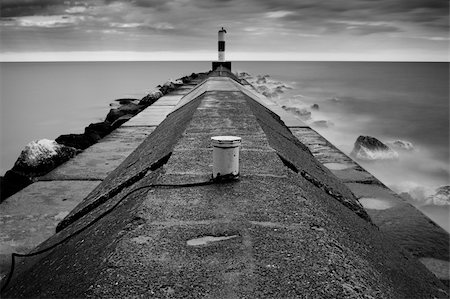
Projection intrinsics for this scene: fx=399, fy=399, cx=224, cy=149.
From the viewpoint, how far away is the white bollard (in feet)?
6.19

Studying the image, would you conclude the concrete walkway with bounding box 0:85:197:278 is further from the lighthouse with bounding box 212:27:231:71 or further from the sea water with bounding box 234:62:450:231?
the lighthouse with bounding box 212:27:231:71

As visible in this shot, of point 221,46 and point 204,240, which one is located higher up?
point 221,46

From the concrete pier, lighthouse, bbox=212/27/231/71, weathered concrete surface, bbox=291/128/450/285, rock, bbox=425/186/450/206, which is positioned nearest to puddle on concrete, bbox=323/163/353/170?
weathered concrete surface, bbox=291/128/450/285

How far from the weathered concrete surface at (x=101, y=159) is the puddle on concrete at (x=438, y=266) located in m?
2.73

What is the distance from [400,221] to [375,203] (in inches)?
13.9

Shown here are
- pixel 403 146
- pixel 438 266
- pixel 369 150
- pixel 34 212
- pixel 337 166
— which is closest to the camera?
pixel 438 266

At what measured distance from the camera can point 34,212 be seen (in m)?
2.94

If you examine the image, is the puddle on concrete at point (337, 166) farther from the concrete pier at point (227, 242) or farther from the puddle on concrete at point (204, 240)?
the puddle on concrete at point (204, 240)

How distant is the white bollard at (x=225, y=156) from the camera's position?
6.19 feet

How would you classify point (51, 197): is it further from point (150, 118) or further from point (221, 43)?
point (221, 43)

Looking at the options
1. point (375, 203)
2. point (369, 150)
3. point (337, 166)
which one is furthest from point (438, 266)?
point (369, 150)

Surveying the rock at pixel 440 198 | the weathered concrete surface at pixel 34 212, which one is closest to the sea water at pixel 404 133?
the rock at pixel 440 198

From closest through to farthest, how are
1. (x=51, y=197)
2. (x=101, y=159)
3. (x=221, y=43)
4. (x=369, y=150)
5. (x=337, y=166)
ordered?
1. (x=51, y=197)
2. (x=337, y=166)
3. (x=101, y=159)
4. (x=369, y=150)
5. (x=221, y=43)

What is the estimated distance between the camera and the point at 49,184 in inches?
140
